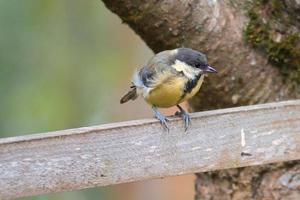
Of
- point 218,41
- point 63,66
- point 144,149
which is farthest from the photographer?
point 63,66

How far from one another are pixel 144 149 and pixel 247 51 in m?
0.74

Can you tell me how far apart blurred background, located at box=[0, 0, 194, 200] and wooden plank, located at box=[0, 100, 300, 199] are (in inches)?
71.6

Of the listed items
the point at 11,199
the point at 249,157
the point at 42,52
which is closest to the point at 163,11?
the point at 249,157

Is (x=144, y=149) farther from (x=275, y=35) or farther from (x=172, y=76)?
(x=275, y=35)

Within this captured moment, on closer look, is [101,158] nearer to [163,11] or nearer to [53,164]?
[53,164]

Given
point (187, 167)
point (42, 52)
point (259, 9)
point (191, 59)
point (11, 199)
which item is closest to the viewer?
point (11, 199)

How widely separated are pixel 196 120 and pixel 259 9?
27.9 inches

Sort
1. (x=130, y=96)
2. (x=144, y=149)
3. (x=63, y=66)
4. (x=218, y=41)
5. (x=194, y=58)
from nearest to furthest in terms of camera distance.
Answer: (x=144, y=149)
(x=194, y=58)
(x=218, y=41)
(x=130, y=96)
(x=63, y=66)

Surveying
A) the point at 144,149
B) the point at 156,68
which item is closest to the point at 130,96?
the point at 156,68

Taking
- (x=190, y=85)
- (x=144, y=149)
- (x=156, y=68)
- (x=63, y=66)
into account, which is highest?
(x=63, y=66)

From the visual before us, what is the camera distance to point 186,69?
2.65 metres

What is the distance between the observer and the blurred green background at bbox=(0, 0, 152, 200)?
14.3ft

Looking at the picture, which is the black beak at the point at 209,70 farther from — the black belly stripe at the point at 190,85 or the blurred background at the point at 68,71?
the blurred background at the point at 68,71

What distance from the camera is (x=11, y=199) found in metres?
2.01
